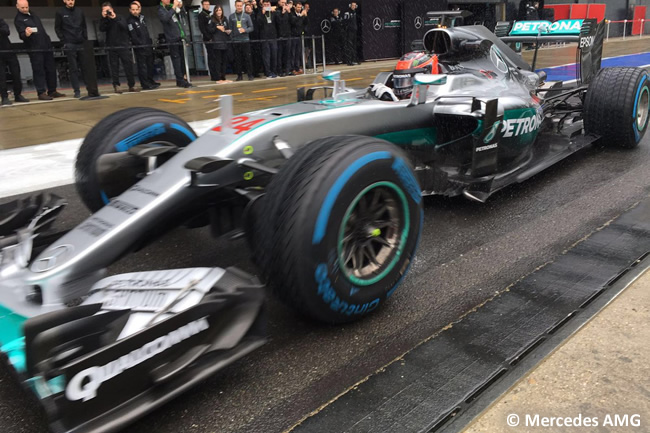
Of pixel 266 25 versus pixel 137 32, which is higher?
pixel 266 25

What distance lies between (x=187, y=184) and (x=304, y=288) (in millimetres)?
818

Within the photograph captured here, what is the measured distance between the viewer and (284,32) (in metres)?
14.6

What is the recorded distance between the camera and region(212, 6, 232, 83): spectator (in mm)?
13070

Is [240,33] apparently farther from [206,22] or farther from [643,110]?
[643,110]

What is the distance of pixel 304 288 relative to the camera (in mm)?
2260

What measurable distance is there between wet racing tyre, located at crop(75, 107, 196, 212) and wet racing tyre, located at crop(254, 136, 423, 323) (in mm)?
1162

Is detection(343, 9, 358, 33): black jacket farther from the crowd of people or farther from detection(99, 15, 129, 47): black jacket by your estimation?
detection(99, 15, 129, 47): black jacket

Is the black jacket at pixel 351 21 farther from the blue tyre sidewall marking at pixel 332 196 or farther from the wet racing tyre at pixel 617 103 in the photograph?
the blue tyre sidewall marking at pixel 332 196

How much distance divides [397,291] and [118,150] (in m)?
1.85

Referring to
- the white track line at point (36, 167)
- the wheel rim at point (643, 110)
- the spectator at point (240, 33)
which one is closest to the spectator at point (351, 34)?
the spectator at point (240, 33)

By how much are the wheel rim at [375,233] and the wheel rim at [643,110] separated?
4.10 m

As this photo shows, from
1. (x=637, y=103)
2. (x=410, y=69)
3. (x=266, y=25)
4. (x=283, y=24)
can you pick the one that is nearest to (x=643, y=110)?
(x=637, y=103)

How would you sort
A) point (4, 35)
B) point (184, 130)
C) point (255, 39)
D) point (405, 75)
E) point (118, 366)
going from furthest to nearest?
point (255, 39)
point (4, 35)
point (405, 75)
point (184, 130)
point (118, 366)

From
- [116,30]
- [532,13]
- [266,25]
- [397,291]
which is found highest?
[532,13]
